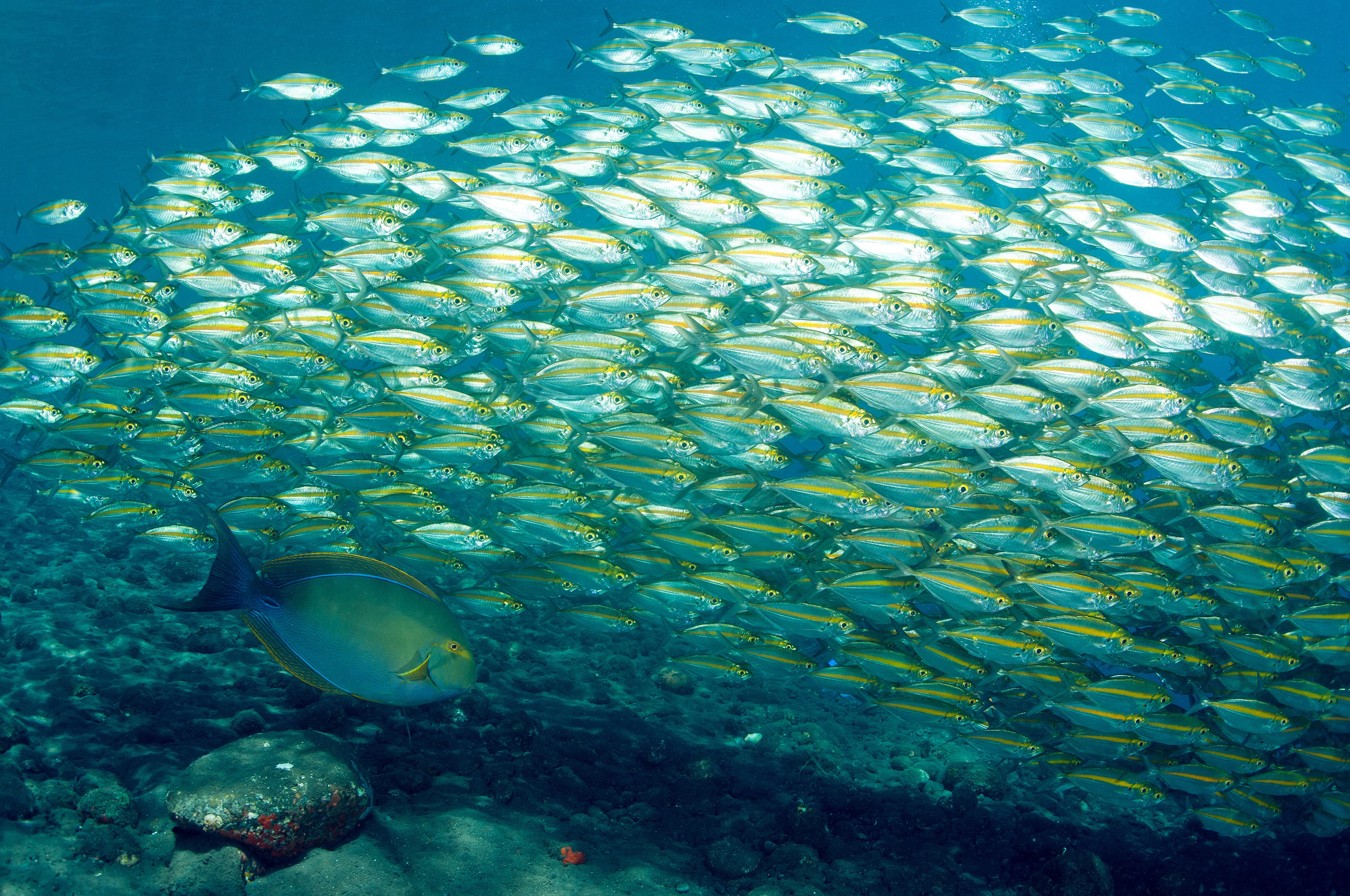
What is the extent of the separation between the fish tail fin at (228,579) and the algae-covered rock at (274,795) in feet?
6.95

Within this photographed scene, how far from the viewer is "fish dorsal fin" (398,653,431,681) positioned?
7.74ft

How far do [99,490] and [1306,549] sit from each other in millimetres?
9890

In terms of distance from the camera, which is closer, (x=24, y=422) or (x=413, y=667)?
(x=413, y=667)

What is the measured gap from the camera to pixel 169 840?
372cm

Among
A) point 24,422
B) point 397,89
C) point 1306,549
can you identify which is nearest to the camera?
point 1306,549

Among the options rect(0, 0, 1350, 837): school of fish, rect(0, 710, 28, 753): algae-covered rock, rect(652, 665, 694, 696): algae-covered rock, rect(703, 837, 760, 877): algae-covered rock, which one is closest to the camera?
rect(0, 710, 28, 753): algae-covered rock

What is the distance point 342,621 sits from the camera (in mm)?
2312

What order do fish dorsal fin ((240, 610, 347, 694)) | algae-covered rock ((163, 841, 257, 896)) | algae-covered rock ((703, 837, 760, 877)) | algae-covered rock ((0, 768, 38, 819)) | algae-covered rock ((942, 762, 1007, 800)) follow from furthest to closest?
algae-covered rock ((942, 762, 1007, 800)), algae-covered rock ((703, 837, 760, 877)), algae-covered rock ((0, 768, 38, 819)), algae-covered rock ((163, 841, 257, 896)), fish dorsal fin ((240, 610, 347, 694))

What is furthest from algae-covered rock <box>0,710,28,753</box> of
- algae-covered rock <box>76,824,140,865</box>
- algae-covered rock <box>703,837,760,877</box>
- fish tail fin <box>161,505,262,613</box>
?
algae-covered rock <box>703,837,760,877</box>

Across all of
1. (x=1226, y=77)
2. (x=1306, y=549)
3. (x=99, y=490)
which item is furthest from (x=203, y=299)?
(x=1226, y=77)

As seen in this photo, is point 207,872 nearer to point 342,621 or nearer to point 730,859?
point 342,621

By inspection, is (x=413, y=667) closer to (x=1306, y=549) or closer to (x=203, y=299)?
(x=203, y=299)

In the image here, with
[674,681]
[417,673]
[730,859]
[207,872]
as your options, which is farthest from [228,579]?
[674,681]

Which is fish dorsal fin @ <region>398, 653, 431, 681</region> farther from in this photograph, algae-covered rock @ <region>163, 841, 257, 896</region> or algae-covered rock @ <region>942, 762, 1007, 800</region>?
algae-covered rock @ <region>942, 762, 1007, 800</region>
